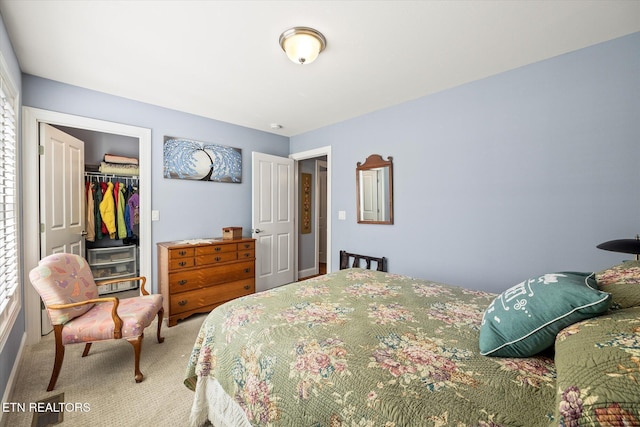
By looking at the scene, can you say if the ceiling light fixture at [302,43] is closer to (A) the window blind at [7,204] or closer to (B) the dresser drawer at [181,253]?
(A) the window blind at [7,204]

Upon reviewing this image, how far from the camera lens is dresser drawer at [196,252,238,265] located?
118 inches

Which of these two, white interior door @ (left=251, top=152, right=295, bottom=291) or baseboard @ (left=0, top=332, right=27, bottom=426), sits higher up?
white interior door @ (left=251, top=152, right=295, bottom=291)

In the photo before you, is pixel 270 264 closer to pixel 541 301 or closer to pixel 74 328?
pixel 74 328

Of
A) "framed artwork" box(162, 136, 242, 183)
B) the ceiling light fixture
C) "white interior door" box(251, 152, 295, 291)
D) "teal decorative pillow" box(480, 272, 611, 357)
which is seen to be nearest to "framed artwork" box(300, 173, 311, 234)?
"white interior door" box(251, 152, 295, 291)

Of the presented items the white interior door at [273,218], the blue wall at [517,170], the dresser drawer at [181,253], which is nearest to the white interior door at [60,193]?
the dresser drawer at [181,253]

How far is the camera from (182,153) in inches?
129

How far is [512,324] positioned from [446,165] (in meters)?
2.04

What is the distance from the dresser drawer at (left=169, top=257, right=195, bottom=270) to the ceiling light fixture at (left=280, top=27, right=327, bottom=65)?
7.55 ft

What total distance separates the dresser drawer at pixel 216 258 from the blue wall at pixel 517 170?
5.84 feet

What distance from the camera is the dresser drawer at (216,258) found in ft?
9.82

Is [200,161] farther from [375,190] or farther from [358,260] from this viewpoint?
[358,260]

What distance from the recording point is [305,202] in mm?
5004

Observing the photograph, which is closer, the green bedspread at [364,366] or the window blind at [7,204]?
the green bedspread at [364,366]
